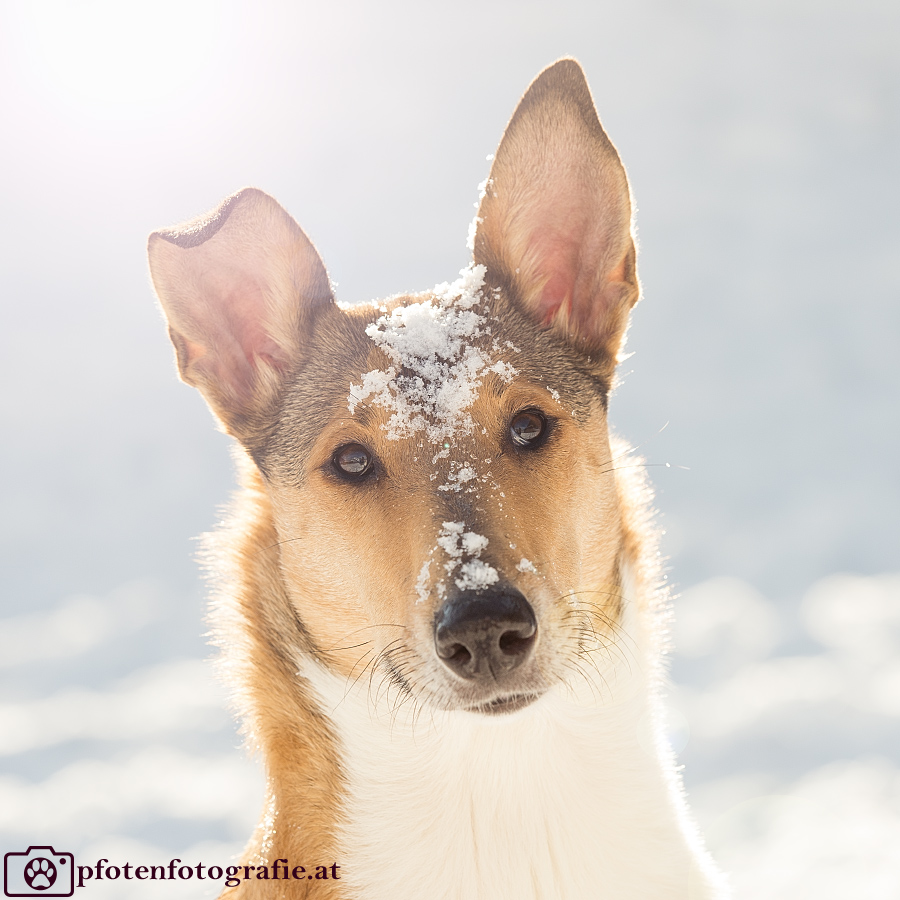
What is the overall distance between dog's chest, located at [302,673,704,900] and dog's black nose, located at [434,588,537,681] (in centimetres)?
62

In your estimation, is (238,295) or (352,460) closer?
(352,460)

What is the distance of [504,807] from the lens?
4055 millimetres

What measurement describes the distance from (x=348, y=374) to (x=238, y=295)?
796mm

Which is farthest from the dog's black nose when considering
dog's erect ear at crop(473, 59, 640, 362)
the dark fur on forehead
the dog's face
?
dog's erect ear at crop(473, 59, 640, 362)

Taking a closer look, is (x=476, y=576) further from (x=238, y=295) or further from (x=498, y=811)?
(x=238, y=295)

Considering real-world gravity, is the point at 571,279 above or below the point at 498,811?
above

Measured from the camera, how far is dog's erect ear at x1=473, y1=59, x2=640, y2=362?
4426 millimetres

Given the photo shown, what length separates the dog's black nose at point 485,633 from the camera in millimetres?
3391

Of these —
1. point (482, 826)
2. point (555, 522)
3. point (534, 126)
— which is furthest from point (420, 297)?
point (482, 826)

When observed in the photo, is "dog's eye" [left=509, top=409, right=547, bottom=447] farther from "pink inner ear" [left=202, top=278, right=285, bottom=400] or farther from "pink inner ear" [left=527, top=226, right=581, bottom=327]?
"pink inner ear" [left=202, top=278, right=285, bottom=400]

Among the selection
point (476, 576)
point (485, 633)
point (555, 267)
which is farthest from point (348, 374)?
point (485, 633)

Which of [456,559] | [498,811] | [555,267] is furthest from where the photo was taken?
[555,267]

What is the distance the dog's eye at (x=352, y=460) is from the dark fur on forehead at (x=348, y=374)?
0.13 meters

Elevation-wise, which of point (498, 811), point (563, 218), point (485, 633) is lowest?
point (498, 811)
